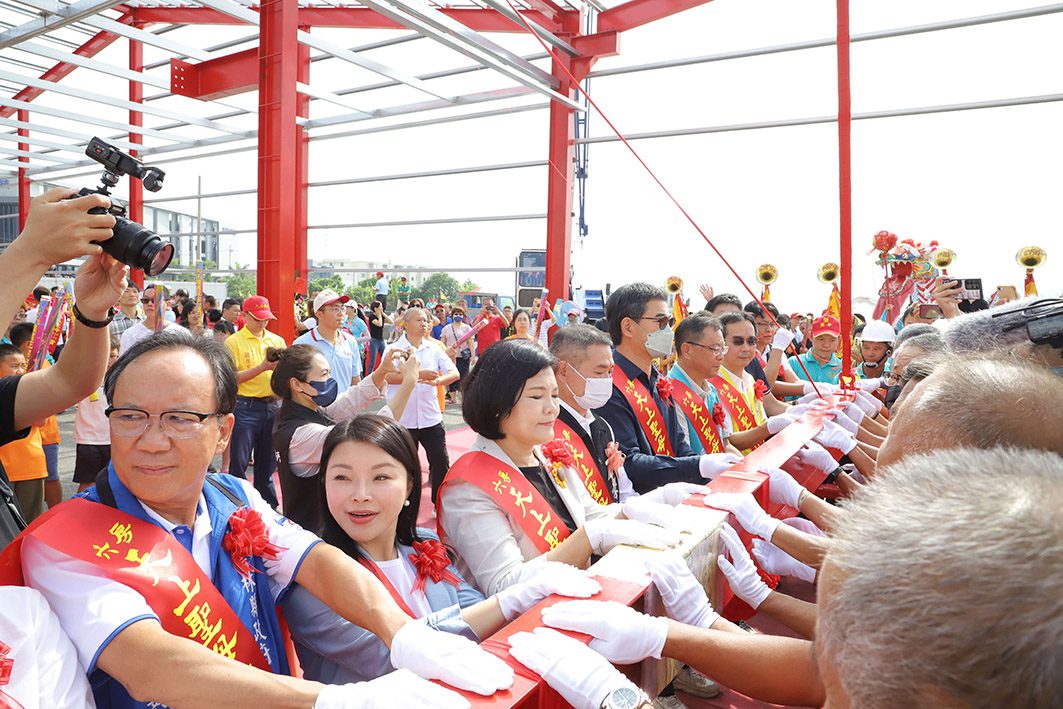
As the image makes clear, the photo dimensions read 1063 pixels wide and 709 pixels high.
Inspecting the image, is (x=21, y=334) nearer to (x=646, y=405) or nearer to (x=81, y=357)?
(x=81, y=357)

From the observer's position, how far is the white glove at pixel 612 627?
3.26 ft

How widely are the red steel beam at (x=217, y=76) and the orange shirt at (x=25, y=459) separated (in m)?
8.15

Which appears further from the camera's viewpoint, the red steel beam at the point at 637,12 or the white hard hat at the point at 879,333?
the red steel beam at the point at 637,12

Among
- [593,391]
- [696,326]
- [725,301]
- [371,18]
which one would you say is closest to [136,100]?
[371,18]

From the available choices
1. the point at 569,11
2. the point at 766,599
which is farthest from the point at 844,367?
the point at 569,11

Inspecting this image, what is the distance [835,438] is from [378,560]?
2047 mm

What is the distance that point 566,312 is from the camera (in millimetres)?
8391

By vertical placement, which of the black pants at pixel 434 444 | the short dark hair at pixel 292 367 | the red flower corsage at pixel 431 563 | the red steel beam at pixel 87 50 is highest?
the red steel beam at pixel 87 50

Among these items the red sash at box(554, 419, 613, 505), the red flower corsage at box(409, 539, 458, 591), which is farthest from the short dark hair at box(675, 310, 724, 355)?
the red flower corsage at box(409, 539, 458, 591)

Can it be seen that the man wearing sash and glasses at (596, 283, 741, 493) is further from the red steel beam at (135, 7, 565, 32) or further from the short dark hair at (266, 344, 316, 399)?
the red steel beam at (135, 7, 565, 32)

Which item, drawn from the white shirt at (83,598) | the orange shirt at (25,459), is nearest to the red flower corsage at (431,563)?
the white shirt at (83,598)

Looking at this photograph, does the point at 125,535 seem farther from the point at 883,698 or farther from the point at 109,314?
the point at 883,698

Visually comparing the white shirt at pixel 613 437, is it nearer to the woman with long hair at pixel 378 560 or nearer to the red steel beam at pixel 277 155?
the woman with long hair at pixel 378 560

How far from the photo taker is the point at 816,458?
2.55 m
